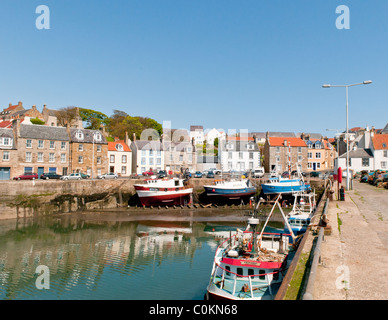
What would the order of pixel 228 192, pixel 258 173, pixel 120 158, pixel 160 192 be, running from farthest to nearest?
pixel 120 158 → pixel 258 173 → pixel 228 192 → pixel 160 192

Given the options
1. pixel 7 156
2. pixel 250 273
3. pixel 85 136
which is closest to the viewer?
pixel 250 273

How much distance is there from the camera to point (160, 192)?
38.4 meters

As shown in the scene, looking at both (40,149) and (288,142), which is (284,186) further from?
(40,149)

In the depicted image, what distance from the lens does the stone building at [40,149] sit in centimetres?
4188

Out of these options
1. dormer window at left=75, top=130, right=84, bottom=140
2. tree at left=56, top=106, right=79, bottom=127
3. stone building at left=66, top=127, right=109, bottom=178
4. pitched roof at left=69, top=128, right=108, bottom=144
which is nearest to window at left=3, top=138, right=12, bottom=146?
stone building at left=66, top=127, right=109, bottom=178

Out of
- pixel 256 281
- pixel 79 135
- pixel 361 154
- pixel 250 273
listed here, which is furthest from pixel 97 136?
pixel 361 154

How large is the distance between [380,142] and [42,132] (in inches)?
2321

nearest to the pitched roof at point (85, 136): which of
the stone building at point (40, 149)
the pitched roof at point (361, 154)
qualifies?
the stone building at point (40, 149)

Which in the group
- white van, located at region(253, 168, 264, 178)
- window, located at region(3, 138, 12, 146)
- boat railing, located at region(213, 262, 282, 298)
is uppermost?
window, located at region(3, 138, 12, 146)

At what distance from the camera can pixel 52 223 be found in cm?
3031

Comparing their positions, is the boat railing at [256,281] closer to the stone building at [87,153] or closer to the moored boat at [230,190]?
the moored boat at [230,190]

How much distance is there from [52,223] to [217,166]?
143 feet

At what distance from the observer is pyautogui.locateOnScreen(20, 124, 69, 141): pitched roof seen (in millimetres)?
43237

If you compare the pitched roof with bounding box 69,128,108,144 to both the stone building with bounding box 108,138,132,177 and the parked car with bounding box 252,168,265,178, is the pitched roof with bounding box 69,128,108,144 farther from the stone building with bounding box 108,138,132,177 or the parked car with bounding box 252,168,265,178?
the parked car with bounding box 252,168,265,178
